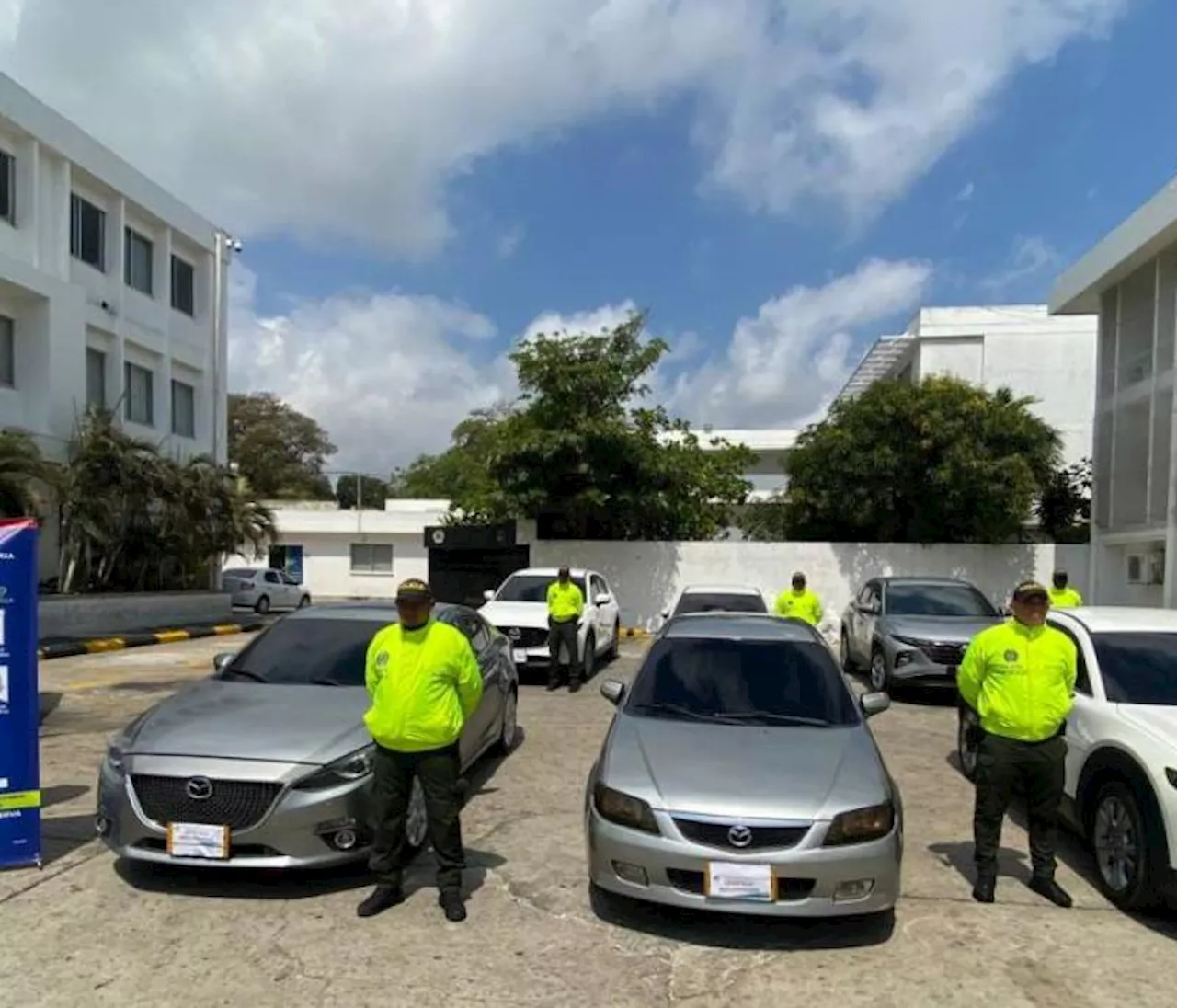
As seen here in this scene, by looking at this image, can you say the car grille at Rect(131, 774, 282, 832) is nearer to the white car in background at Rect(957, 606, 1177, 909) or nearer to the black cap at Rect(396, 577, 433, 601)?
the black cap at Rect(396, 577, 433, 601)

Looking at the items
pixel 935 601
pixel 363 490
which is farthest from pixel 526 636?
pixel 363 490

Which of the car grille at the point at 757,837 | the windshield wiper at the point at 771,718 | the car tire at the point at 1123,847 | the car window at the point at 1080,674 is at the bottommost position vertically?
the car tire at the point at 1123,847

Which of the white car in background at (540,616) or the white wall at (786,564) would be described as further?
the white wall at (786,564)

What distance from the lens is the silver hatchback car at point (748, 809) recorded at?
14.7 feet

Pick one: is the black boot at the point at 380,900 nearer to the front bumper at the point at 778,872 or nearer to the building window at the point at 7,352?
the front bumper at the point at 778,872

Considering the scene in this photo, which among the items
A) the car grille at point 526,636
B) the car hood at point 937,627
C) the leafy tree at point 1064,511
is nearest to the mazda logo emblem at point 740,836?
the car hood at point 937,627

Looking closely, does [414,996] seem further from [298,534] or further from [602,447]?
[298,534]

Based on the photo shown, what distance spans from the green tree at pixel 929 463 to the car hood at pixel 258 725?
17.6 meters

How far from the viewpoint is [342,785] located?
17.0ft

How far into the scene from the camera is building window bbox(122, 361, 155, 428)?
25453mm

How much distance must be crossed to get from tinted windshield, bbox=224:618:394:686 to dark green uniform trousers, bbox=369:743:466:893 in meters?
1.56

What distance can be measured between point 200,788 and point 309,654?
1.85 m

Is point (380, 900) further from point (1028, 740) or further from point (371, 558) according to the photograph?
point (371, 558)

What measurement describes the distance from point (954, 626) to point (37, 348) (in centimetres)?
1953
